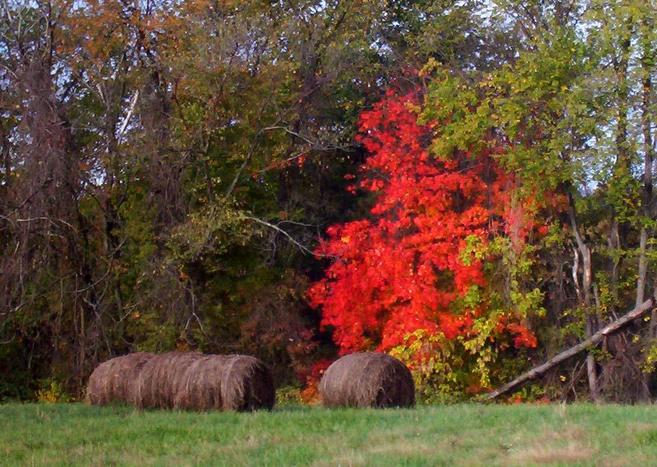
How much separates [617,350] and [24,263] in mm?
15089

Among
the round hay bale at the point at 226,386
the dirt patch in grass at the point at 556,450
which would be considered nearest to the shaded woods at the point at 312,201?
the round hay bale at the point at 226,386

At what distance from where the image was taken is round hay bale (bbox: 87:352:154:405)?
1677 cm

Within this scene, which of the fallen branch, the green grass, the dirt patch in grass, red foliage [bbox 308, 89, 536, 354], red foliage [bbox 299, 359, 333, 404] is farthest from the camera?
red foliage [bbox 299, 359, 333, 404]

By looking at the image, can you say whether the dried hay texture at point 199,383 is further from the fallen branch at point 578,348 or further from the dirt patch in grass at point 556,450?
the fallen branch at point 578,348

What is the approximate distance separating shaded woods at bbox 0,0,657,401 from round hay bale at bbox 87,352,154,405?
28.8ft

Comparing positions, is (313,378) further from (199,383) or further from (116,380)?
(199,383)

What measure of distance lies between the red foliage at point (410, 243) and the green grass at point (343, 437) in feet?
36.0

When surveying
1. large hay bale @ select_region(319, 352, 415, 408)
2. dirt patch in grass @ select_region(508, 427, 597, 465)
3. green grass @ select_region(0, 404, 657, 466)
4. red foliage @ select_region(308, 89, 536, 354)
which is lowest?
dirt patch in grass @ select_region(508, 427, 597, 465)

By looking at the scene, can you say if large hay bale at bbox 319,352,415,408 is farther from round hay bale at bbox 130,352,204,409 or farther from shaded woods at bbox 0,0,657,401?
shaded woods at bbox 0,0,657,401

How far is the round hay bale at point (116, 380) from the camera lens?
1677 centimetres

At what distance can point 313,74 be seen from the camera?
29.0 meters

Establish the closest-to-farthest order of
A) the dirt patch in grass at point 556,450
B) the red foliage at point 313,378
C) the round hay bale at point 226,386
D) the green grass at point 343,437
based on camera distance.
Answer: the dirt patch in grass at point 556,450 < the green grass at point 343,437 < the round hay bale at point 226,386 < the red foliage at point 313,378

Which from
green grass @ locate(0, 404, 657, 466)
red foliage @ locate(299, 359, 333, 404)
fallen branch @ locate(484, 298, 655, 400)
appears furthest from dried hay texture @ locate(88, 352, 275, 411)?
fallen branch @ locate(484, 298, 655, 400)

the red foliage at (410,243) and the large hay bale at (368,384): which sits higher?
the red foliage at (410,243)
